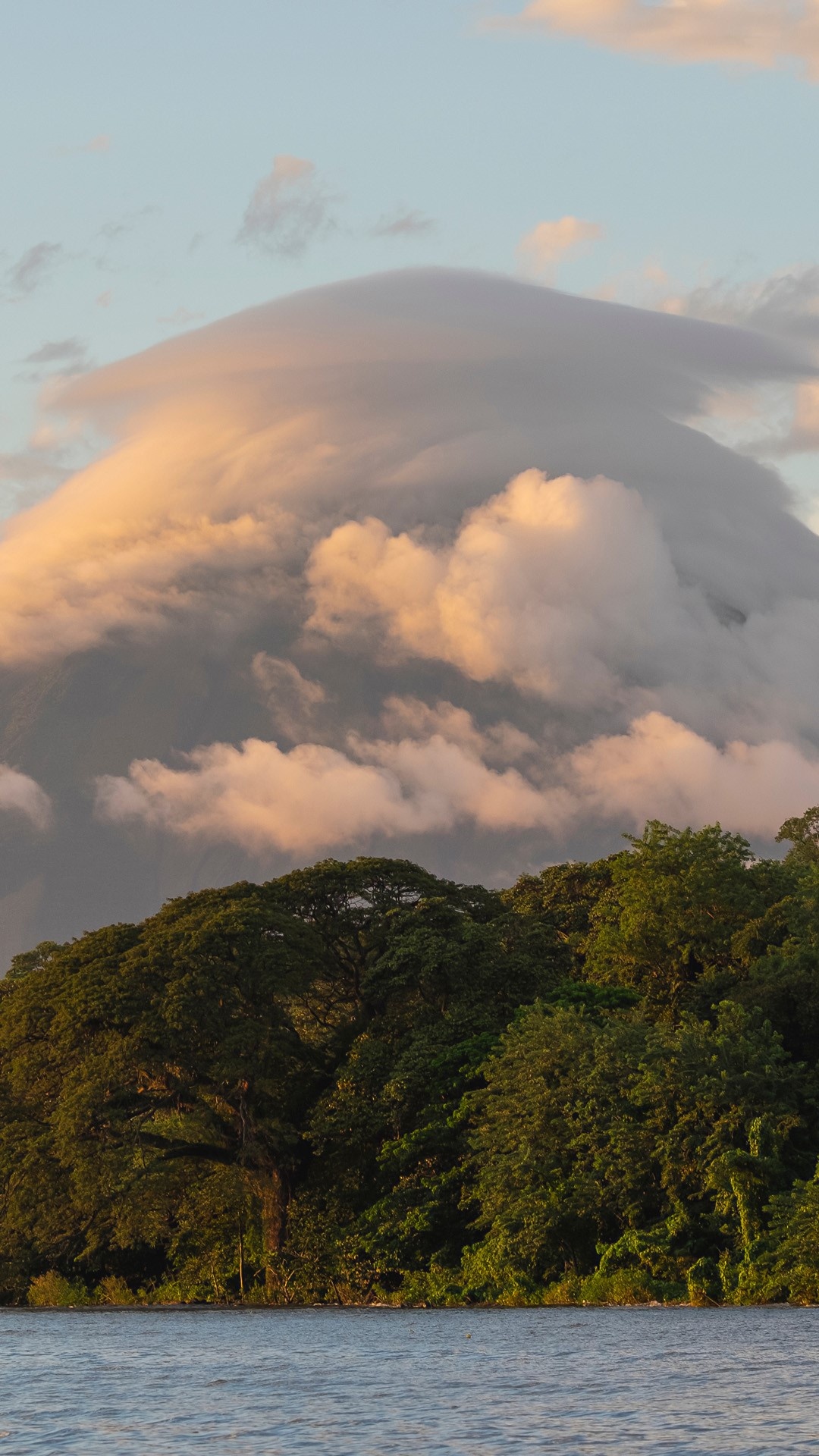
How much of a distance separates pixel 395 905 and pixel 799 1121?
82.2 ft

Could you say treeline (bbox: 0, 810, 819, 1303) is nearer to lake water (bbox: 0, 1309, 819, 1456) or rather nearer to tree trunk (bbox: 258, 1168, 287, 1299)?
tree trunk (bbox: 258, 1168, 287, 1299)

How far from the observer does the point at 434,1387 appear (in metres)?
27.1

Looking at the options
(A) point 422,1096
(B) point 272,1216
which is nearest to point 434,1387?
(A) point 422,1096

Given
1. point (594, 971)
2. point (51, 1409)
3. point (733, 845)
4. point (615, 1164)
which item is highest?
point (733, 845)

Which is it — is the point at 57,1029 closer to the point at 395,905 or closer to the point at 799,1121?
the point at 395,905

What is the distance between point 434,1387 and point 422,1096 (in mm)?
35005


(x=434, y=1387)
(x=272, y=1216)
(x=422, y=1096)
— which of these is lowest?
(x=434, y=1387)

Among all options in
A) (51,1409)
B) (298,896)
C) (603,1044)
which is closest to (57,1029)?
(298,896)

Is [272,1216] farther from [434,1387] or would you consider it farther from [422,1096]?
[434,1387]

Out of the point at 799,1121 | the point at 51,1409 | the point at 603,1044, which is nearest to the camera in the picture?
the point at 51,1409

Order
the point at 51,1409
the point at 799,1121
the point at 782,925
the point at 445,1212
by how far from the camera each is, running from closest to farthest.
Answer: the point at 51,1409
the point at 799,1121
the point at 445,1212
the point at 782,925

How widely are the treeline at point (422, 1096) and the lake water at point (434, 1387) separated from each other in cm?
581

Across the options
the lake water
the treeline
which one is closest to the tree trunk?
the treeline

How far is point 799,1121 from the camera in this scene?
5016cm
